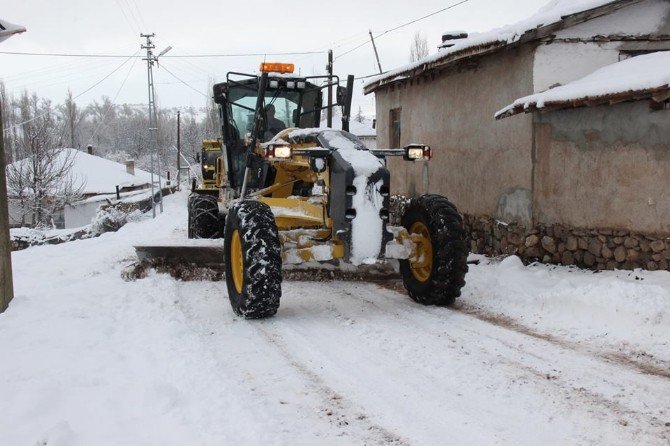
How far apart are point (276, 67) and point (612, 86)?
12.9 feet

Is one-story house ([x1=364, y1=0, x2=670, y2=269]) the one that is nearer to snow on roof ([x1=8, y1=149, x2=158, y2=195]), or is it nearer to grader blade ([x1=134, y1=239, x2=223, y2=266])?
grader blade ([x1=134, y1=239, x2=223, y2=266])

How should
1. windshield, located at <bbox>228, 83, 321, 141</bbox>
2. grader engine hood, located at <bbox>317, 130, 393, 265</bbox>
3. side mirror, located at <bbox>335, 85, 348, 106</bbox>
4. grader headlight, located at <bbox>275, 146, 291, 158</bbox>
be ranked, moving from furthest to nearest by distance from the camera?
1. windshield, located at <bbox>228, 83, 321, 141</bbox>
2. side mirror, located at <bbox>335, 85, 348, 106</bbox>
3. grader headlight, located at <bbox>275, 146, 291, 158</bbox>
4. grader engine hood, located at <bbox>317, 130, 393, 265</bbox>

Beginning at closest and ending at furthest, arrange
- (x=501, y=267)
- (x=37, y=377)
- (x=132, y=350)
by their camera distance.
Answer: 1. (x=37, y=377)
2. (x=132, y=350)
3. (x=501, y=267)

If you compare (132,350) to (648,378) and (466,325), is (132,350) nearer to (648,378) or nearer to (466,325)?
(466,325)

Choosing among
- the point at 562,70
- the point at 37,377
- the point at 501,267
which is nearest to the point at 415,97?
the point at 562,70

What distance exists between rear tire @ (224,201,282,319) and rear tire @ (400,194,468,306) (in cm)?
162

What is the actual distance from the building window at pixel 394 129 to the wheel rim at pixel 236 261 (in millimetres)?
8302

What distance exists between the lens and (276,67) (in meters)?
7.18

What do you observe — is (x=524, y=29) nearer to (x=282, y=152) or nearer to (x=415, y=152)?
(x=415, y=152)

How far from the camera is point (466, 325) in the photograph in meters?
5.70

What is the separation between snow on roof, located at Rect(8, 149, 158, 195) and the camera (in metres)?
46.3

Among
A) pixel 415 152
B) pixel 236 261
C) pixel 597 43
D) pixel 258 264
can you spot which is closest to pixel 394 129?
pixel 597 43

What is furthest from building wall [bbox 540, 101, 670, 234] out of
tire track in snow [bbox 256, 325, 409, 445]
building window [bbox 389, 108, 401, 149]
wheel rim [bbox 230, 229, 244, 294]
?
building window [bbox 389, 108, 401, 149]

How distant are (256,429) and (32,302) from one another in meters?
3.89
